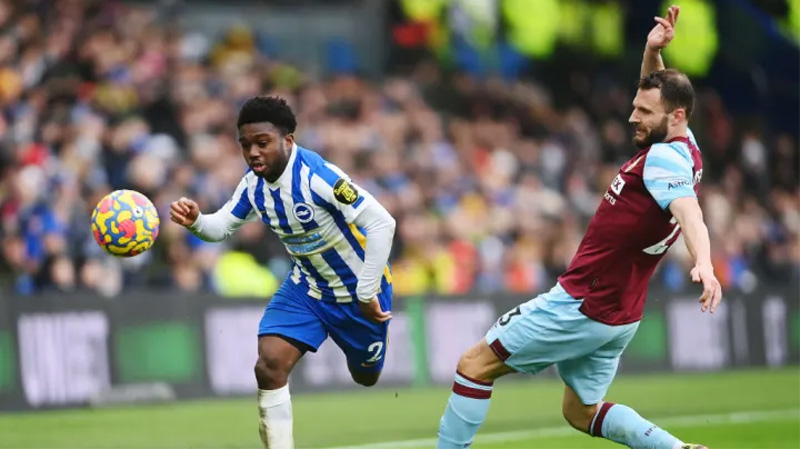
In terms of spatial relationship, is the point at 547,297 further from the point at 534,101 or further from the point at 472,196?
the point at 534,101

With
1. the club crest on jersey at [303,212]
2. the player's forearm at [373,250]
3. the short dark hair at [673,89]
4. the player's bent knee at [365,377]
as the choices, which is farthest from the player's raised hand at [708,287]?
the player's bent knee at [365,377]

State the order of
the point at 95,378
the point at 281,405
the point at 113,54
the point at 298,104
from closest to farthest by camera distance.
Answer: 1. the point at 281,405
2. the point at 95,378
3. the point at 113,54
4. the point at 298,104

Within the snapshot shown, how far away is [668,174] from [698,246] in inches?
18.9

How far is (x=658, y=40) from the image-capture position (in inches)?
340

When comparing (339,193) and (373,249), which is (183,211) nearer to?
(339,193)

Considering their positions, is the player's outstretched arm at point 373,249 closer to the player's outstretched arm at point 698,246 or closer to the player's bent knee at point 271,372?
the player's bent knee at point 271,372

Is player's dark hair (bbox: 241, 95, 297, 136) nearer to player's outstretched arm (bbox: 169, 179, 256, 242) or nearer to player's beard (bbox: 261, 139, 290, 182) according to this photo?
player's beard (bbox: 261, 139, 290, 182)

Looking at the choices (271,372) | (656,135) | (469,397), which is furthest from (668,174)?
(271,372)

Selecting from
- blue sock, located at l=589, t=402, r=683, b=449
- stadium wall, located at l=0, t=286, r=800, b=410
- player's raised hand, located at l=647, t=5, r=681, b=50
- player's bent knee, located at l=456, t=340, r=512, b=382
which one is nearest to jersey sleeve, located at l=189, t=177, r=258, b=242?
player's bent knee, located at l=456, t=340, r=512, b=382

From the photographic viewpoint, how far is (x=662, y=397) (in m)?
15.8

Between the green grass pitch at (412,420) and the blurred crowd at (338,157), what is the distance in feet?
6.56

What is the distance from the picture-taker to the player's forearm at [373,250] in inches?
346

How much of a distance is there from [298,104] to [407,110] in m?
2.22

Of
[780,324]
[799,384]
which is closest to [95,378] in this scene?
[799,384]
